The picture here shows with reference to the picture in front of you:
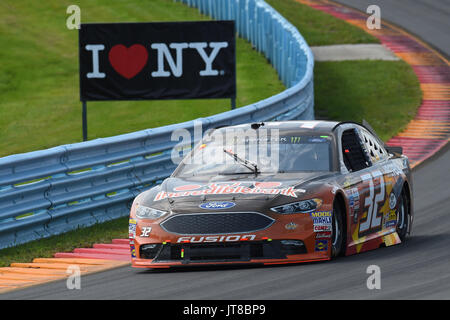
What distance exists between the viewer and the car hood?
33.6ft

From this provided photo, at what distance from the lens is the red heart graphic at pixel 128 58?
20.0 meters

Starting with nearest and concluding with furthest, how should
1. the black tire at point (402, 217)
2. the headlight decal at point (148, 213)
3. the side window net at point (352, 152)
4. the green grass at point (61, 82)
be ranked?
the headlight decal at point (148, 213)
the side window net at point (352, 152)
the black tire at point (402, 217)
the green grass at point (61, 82)

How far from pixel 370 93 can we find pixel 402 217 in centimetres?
1719

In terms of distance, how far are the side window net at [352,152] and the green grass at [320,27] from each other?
24.6 m

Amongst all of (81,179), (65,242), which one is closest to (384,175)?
(65,242)

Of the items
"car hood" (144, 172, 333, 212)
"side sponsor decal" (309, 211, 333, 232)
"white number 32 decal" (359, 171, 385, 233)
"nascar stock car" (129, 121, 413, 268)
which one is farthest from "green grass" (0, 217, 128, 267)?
"side sponsor decal" (309, 211, 333, 232)

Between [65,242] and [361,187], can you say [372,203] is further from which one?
[65,242]

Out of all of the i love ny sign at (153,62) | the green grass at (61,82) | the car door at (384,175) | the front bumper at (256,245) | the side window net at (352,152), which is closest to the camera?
the front bumper at (256,245)

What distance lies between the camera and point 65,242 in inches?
511

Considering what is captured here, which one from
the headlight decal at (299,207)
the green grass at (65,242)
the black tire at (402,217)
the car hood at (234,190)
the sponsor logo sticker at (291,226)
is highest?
the car hood at (234,190)

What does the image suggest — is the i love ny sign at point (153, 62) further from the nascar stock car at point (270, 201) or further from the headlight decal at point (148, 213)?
the headlight decal at point (148, 213)

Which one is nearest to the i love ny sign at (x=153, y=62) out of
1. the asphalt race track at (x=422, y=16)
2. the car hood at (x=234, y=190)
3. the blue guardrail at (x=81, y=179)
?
the blue guardrail at (x=81, y=179)

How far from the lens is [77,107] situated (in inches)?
1180
